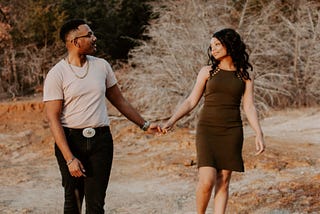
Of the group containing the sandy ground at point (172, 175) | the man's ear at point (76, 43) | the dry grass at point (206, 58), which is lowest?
the sandy ground at point (172, 175)

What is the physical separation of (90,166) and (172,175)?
193 inches

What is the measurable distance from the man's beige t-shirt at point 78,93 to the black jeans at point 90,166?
0.09m

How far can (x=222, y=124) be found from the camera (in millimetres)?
4297

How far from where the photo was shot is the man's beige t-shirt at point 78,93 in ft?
11.7

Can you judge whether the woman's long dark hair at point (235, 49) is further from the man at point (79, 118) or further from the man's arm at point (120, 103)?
the man at point (79, 118)

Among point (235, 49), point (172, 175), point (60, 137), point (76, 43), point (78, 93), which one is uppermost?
point (76, 43)

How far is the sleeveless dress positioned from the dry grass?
9.73m

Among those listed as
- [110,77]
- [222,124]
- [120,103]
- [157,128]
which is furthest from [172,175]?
[110,77]

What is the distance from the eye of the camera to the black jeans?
3.63 meters

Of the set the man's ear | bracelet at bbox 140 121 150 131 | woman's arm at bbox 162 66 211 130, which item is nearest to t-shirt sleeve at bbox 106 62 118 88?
the man's ear

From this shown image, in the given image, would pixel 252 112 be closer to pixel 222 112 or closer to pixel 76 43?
pixel 222 112

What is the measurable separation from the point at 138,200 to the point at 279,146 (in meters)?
3.93

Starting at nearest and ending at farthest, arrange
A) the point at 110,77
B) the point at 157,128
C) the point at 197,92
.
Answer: the point at 110,77 < the point at 197,92 < the point at 157,128

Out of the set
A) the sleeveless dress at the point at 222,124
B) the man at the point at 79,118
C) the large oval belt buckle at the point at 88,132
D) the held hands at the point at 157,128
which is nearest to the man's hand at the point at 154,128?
the held hands at the point at 157,128
